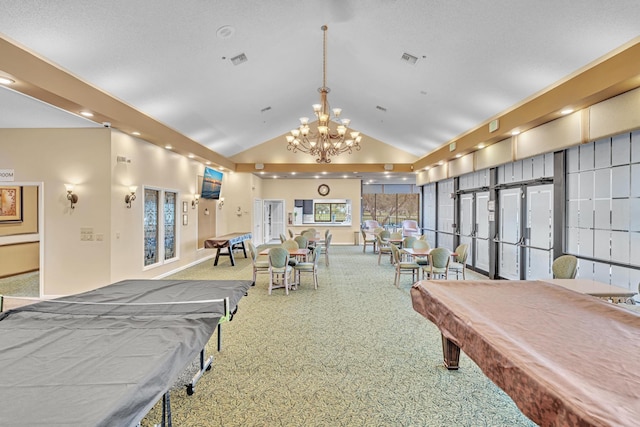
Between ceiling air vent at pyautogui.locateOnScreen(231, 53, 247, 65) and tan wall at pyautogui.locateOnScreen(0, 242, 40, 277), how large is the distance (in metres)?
6.49

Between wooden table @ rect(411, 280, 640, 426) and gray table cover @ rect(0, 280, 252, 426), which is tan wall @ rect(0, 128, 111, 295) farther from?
wooden table @ rect(411, 280, 640, 426)

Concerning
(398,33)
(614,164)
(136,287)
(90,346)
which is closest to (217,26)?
(398,33)

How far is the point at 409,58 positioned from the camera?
510 centimetres

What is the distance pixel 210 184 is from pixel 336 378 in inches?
305

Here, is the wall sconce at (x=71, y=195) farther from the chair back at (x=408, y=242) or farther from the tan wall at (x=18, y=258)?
the chair back at (x=408, y=242)

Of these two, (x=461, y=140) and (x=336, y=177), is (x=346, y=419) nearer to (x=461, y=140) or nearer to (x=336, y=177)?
(x=461, y=140)

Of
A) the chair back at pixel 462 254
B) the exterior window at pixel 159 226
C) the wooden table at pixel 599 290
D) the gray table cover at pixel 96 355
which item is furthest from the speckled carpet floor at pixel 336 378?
the exterior window at pixel 159 226

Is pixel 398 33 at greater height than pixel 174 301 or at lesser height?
greater

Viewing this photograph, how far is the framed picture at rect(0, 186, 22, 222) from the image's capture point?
24.5 ft

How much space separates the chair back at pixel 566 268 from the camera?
4004 millimetres

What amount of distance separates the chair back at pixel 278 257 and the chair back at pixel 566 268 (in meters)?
3.91

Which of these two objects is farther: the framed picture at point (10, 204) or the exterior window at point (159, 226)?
the framed picture at point (10, 204)

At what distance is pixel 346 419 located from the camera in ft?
7.55

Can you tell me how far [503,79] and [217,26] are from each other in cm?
401
